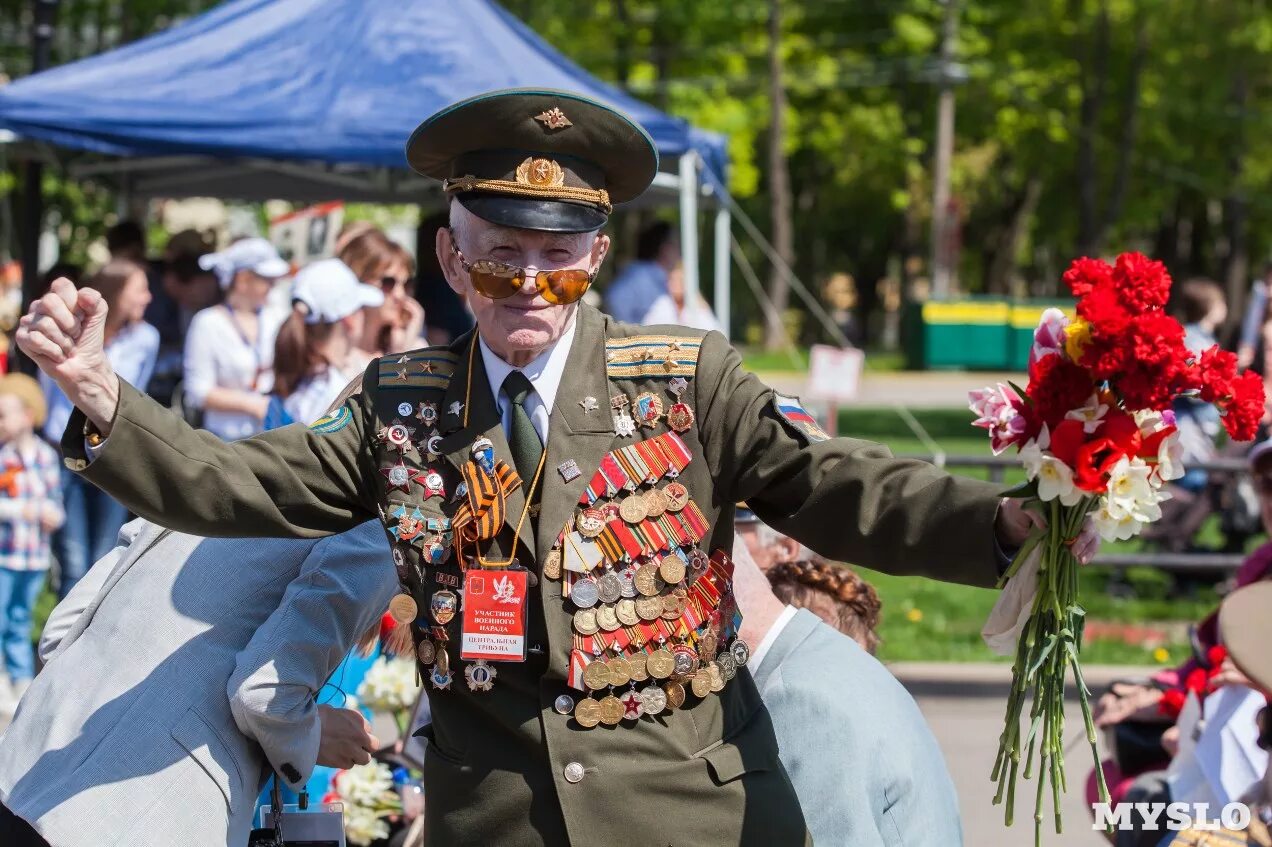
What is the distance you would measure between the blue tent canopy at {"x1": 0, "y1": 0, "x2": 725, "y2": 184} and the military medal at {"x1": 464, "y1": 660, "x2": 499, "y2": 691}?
584cm

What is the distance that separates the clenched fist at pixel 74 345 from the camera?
7.94 feet

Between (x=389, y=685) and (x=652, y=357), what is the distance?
2.05 metres

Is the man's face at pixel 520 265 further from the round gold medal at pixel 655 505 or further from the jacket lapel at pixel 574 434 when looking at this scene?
the round gold medal at pixel 655 505

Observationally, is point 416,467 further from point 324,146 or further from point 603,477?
point 324,146

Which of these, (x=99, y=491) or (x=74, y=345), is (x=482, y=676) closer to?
(x=74, y=345)

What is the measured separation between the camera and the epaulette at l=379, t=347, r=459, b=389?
2.84 m

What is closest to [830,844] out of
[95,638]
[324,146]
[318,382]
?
[95,638]

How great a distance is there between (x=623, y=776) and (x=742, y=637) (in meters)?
0.65

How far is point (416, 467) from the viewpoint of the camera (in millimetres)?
2766

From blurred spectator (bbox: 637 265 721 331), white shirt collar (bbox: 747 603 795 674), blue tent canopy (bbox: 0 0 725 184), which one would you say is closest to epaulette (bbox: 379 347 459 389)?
white shirt collar (bbox: 747 603 795 674)

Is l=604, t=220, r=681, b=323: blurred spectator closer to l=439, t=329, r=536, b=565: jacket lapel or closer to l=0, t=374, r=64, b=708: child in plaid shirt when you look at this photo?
l=0, t=374, r=64, b=708: child in plaid shirt

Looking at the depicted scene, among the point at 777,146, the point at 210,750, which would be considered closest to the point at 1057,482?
the point at 210,750

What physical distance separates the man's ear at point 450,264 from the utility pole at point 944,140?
30.0m

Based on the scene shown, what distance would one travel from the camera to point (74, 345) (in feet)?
8.09
